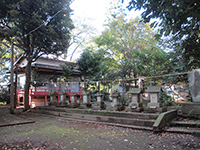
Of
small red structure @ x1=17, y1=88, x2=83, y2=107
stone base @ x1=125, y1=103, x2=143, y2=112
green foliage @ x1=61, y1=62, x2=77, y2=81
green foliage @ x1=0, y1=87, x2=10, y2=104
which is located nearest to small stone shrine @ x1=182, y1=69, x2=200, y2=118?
stone base @ x1=125, y1=103, x2=143, y2=112

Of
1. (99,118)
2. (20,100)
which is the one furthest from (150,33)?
(20,100)

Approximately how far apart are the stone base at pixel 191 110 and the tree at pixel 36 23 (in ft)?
33.3

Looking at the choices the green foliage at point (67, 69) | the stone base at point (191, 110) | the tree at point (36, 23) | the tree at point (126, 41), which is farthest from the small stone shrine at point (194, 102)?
the green foliage at point (67, 69)

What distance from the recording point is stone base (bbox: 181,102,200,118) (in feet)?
25.3

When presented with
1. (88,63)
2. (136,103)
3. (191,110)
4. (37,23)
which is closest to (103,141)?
(136,103)

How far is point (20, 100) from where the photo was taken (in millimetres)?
19078

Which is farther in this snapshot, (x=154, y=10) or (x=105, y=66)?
(x=105, y=66)

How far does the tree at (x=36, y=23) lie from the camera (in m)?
11.1

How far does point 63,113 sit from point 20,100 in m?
10.7

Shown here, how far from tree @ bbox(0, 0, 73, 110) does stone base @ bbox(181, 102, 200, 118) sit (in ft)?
33.3

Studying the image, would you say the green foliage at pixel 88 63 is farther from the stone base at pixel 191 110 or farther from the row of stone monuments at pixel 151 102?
the stone base at pixel 191 110

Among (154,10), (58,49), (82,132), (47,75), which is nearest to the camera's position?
(154,10)

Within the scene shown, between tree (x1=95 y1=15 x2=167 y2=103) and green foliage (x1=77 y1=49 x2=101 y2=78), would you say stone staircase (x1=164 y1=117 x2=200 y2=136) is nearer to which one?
tree (x1=95 y1=15 x2=167 y2=103)

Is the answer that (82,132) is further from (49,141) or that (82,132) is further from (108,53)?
(108,53)
